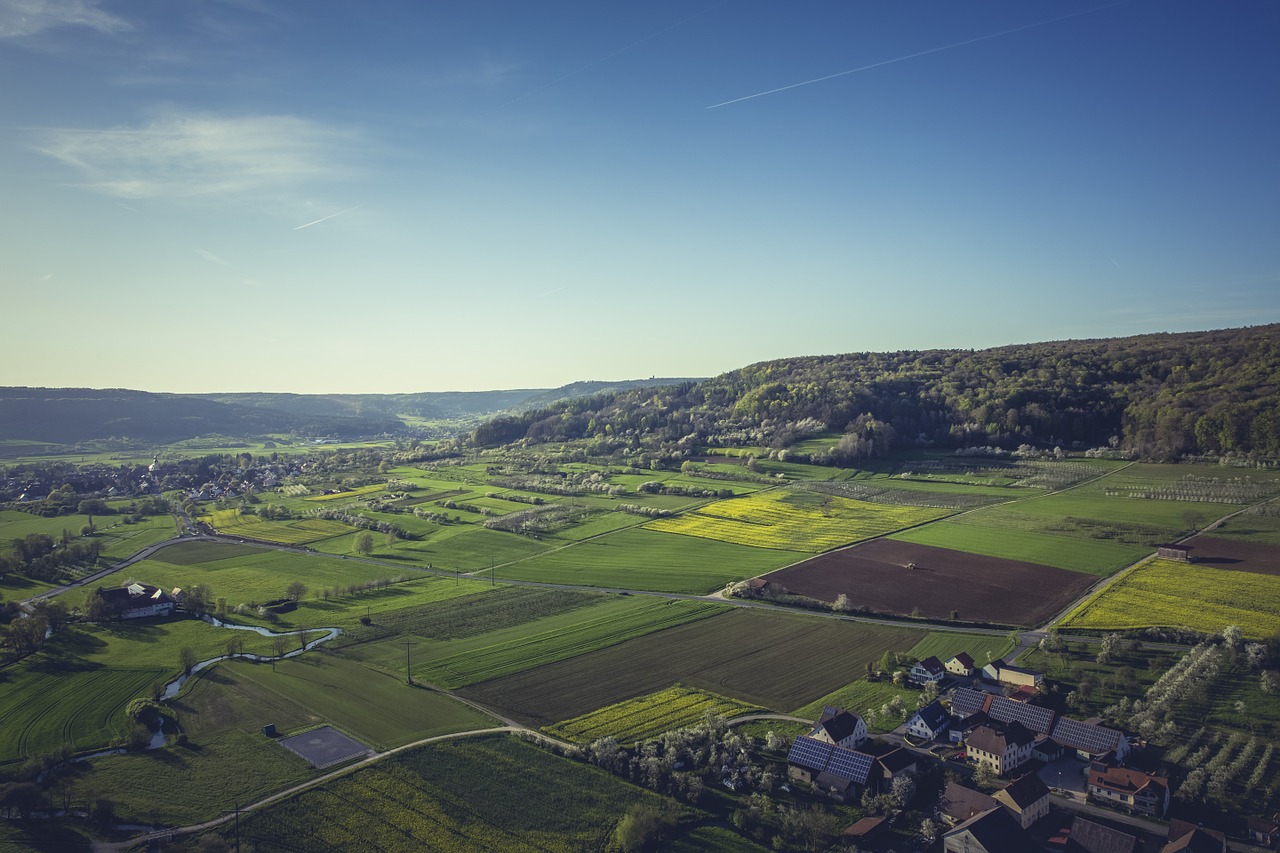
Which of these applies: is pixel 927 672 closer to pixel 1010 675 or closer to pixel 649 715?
pixel 1010 675

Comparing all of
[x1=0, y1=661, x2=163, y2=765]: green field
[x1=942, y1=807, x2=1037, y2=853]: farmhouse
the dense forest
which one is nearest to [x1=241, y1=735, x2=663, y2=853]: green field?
[x1=942, y1=807, x2=1037, y2=853]: farmhouse

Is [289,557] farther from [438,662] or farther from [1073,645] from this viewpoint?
[1073,645]

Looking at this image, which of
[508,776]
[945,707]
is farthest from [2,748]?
[945,707]

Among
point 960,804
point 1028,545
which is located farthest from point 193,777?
point 1028,545

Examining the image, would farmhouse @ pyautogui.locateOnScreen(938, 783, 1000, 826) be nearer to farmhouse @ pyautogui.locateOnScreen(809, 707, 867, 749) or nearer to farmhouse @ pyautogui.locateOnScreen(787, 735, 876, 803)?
farmhouse @ pyautogui.locateOnScreen(787, 735, 876, 803)

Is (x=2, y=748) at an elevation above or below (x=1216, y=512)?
below
